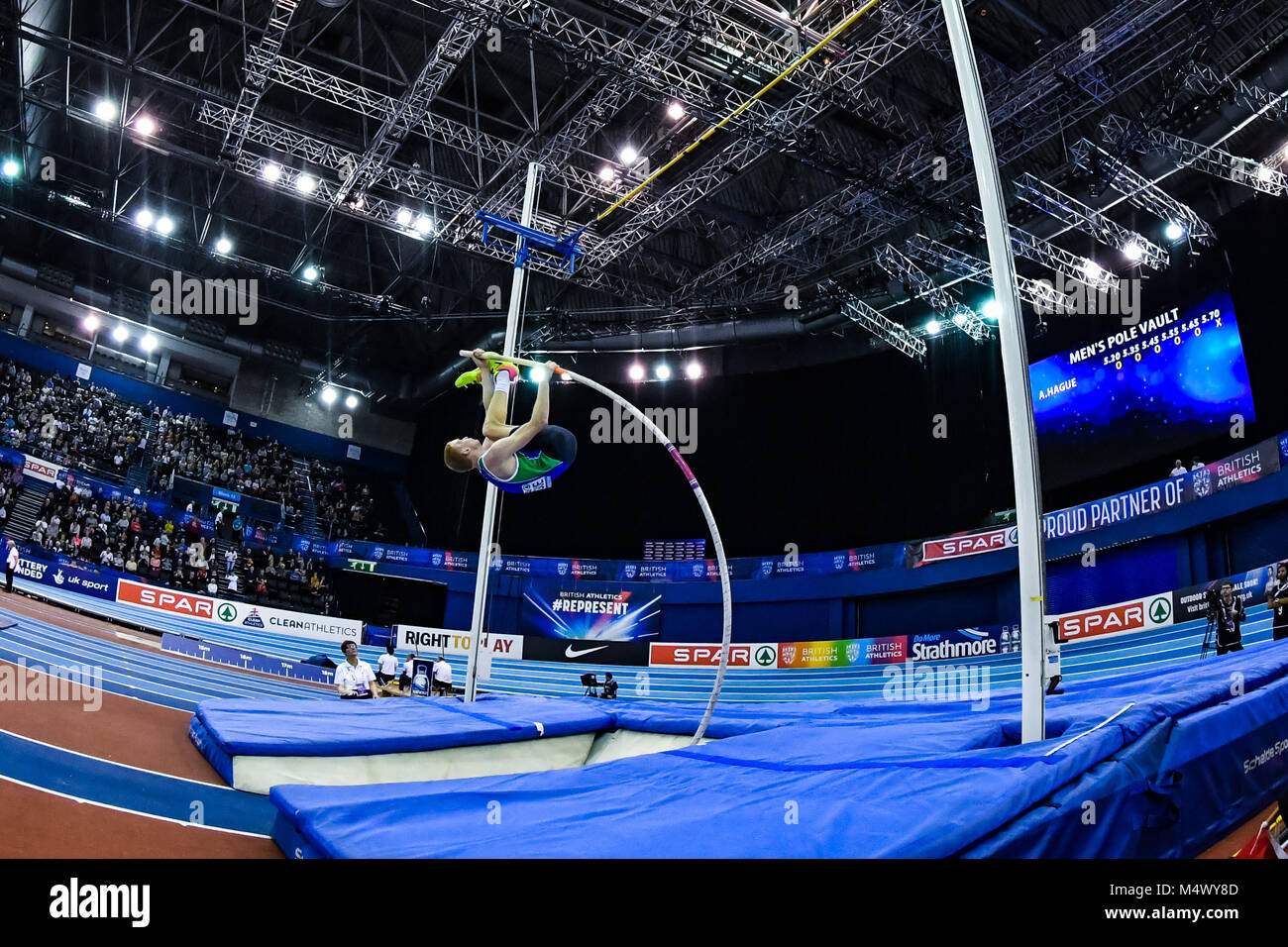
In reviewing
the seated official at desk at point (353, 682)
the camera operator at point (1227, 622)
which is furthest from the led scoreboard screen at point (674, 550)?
the camera operator at point (1227, 622)

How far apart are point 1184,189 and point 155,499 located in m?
29.4

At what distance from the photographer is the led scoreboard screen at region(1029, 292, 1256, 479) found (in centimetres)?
1597

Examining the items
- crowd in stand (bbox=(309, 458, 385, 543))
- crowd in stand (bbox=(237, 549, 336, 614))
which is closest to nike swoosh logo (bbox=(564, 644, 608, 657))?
crowd in stand (bbox=(237, 549, 336, 614))

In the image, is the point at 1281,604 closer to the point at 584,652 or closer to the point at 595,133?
the point at 595,133

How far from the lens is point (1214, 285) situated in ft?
53.1

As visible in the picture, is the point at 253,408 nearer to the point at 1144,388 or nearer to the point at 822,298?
the point at 822,298

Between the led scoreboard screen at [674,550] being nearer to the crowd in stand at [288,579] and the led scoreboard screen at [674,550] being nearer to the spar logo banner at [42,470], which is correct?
the crowd in stand at [288,579]

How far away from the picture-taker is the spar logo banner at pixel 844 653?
19359 mm

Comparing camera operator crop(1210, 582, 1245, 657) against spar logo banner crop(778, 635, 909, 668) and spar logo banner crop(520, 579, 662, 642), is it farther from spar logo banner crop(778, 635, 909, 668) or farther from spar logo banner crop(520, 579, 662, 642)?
spar logo banner crop(520, 579, 662, 642)

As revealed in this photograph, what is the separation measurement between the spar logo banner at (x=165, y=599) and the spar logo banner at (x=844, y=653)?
1557 centimetres

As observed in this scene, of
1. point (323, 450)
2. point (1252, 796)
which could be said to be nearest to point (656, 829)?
point (1252, 796)

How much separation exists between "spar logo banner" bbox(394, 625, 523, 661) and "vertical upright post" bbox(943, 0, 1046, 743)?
19540mm

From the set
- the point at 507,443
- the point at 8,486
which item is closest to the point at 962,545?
the point at 507,443
